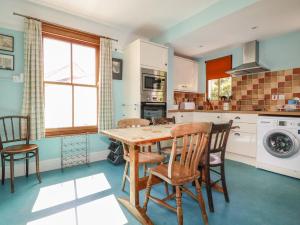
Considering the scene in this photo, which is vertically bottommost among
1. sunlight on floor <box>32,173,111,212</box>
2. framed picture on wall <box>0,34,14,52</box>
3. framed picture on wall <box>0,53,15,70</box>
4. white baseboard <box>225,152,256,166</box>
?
sunlight on floor <box>32,173,111,212</box>

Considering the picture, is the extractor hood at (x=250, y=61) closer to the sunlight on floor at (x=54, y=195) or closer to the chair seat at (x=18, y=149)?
the sunlight on floor at (x=54, y=195)

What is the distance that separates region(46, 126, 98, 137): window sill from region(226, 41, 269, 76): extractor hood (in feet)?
10.5

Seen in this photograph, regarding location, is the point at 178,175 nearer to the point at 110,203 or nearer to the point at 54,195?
the point at 110,203

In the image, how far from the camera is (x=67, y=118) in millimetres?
3082

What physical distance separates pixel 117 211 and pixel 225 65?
3.96 metres

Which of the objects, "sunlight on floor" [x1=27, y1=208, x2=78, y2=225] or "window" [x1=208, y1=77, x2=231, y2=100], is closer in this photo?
"sunlight on floor" [x1=27, y1=208, x2=78, y2=225]

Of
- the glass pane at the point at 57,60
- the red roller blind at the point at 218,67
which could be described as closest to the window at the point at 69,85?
the glass pane at the point at 57,60

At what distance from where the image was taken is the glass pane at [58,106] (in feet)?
9.50

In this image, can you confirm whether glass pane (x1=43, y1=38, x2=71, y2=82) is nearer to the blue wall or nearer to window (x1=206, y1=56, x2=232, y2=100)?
the blue wall

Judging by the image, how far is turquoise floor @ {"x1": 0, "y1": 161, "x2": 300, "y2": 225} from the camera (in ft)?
5.13

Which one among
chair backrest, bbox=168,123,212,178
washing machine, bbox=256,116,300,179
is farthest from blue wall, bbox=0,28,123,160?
washing machine, bbox=256,116,300,179

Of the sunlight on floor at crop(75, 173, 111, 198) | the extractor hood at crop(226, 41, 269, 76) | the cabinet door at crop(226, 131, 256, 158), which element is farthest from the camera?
the extractor hood at crop(226, 41, 269, 76)

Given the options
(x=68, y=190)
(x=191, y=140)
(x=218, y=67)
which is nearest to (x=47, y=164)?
(x=68, y=190)

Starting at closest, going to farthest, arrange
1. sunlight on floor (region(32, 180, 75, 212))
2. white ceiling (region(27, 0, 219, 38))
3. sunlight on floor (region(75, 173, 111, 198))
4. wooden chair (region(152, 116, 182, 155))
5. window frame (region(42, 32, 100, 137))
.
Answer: sunlight on floor (region(32, 180, 75, 212)), sunlight on floor (region(75, 173, 111, 198)), wooden chair (region(152, 116, 182, 155)), white ceiling (region(27, 0, 219, 38)), window frame (region(42, 32, 100, 137))
